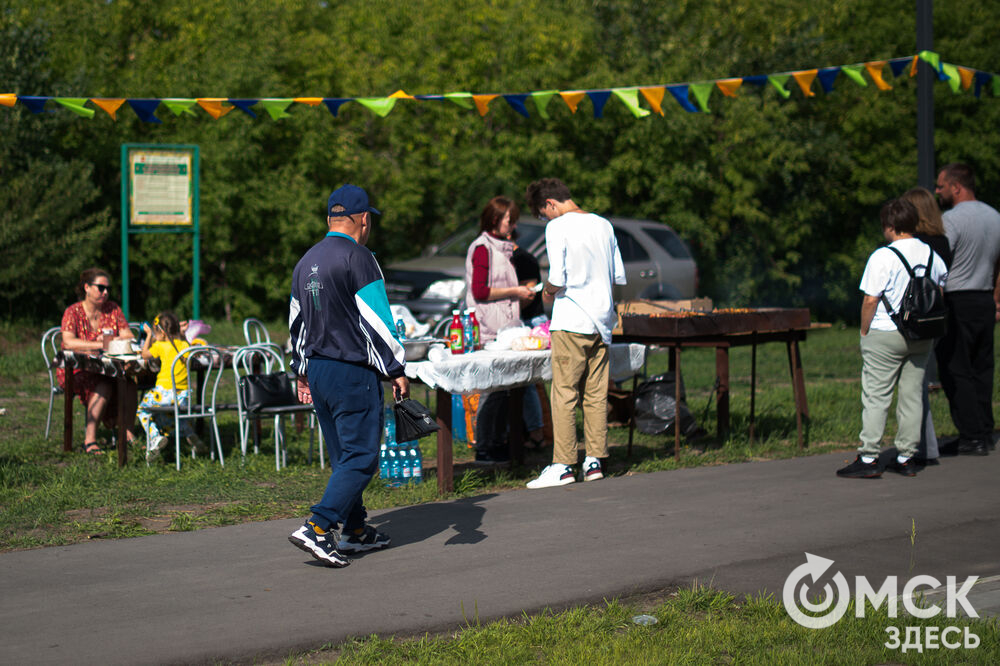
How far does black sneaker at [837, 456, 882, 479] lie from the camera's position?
7.93m

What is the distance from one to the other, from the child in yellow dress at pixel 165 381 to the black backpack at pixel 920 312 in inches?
208

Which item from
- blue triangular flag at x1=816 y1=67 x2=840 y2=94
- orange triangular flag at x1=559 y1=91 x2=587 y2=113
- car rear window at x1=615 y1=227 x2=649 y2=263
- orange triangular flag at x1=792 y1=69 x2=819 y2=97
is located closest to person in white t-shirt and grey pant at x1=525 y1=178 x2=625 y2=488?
orange triangular flag at x1=559 y1=91 x2=587 y2=113

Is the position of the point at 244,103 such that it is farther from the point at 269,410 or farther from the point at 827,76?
the point at 827,76

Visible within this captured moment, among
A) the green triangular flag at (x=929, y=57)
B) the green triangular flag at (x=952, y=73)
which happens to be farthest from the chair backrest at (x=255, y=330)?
the green triangular flag at (x=952, y=73)

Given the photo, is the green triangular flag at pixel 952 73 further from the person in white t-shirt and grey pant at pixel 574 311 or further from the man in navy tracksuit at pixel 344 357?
the man in navy tracksuit at pixel 344 357

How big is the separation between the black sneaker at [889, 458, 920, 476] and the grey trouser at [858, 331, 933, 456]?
204mm

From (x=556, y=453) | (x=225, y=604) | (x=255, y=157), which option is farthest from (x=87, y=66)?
(x=225, y=604)

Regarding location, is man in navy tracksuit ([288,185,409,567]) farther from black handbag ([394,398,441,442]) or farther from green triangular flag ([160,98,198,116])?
green triangular flag ([160,98,198,116])

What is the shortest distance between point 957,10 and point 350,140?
1376 cm

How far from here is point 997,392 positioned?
11.9 metres

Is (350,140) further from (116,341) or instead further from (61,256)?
(116,341)

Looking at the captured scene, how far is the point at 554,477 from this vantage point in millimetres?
7805

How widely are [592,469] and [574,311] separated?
1156mm

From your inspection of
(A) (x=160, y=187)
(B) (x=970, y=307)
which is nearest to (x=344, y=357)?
(B) (x=970, y=307)
